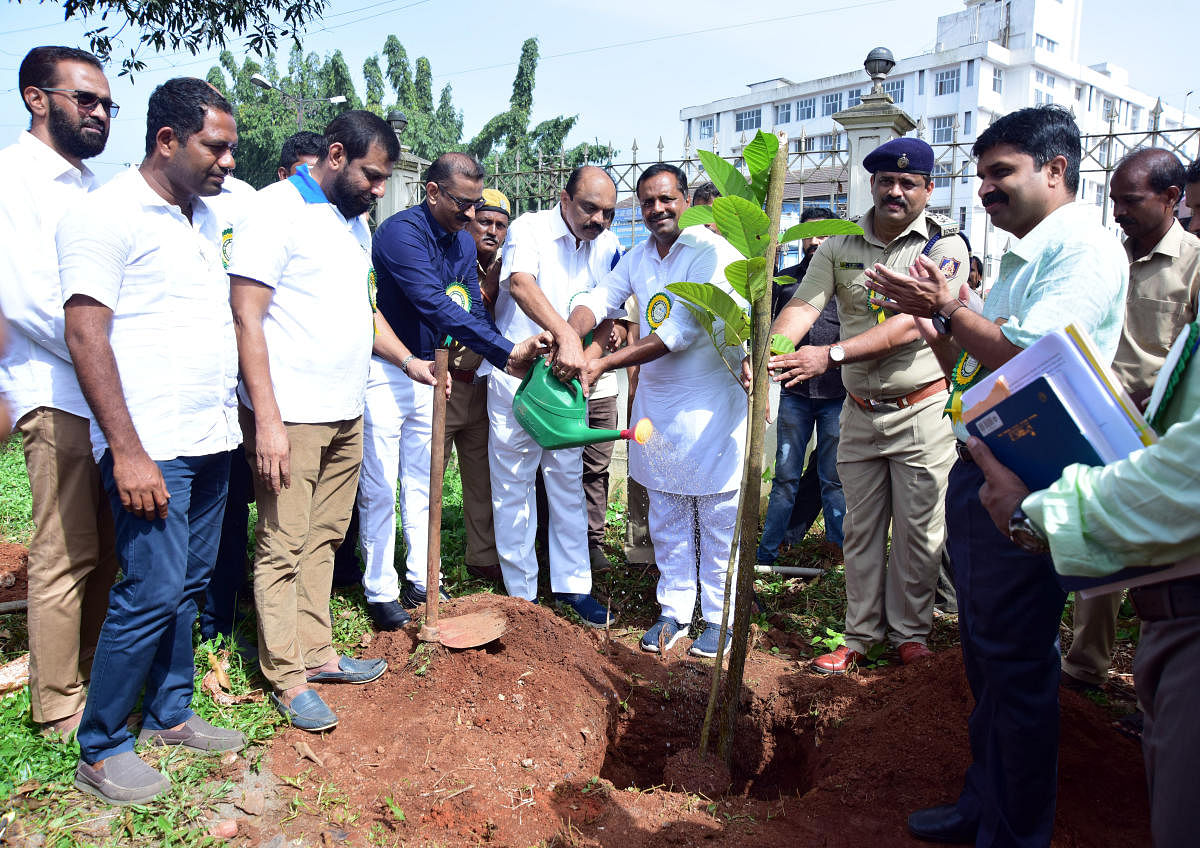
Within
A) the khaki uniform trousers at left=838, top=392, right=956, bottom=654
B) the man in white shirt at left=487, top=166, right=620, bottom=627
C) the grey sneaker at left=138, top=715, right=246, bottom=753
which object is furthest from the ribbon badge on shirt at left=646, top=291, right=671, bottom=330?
the grey sneaker at left=138, top=715, right=246, bottom=753

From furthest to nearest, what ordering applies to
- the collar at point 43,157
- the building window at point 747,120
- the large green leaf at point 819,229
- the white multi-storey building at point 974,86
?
the building window at point 747,120
the white multi-storey building at point 974,86
the collar at point 43,157
the large green leaf at point 819,229

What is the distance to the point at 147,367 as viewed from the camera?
253 cm

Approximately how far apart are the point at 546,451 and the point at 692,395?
906mm

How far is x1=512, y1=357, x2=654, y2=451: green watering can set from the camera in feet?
12.0

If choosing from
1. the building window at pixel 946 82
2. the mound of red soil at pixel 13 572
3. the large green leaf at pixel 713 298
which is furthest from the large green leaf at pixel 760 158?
the building window at pixel 946 82

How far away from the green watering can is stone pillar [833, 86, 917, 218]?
368 centimetres

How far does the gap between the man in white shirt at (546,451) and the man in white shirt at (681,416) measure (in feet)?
1.26

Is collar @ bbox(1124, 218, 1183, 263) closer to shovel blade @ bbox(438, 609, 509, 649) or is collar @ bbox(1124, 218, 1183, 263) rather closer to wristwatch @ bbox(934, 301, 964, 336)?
wristwatch @ bbox(934, 301, 964, 336)

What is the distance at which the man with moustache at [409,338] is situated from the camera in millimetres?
3859

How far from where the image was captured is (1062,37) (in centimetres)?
4478

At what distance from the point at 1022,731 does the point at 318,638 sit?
2.67 meters

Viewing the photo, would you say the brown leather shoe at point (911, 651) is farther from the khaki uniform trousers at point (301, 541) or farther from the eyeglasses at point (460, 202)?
the eyeglasses at point (460, 202)

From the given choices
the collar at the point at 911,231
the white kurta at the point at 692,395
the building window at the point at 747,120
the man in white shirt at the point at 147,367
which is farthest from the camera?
the building window at the point at 747,120

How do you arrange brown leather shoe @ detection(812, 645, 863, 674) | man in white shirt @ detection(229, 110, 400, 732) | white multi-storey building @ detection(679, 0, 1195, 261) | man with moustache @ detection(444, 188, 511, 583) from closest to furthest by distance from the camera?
man in white shirt @ detection(229, 110, 400, 732) → brown leather shoe @ detection(812, 645, 863, 674) → man with moustache @ detection(444, 188, 511, 583) → white multi-storey building @ detection(679, 0, 1195, 261)
